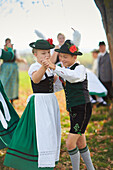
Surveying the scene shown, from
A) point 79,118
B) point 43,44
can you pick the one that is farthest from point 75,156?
point 43,44

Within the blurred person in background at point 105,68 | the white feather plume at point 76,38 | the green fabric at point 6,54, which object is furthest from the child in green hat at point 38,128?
the blurred person in background at point 105,68

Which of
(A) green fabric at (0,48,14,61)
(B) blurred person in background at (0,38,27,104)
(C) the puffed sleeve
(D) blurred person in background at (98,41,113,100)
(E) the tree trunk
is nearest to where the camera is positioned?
(C) the puffed sleeve

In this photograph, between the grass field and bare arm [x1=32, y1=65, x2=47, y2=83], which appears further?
the grass field

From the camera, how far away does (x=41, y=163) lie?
2.76m

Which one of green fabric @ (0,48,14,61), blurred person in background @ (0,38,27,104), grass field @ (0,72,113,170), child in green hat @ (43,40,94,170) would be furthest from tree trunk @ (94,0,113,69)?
blurred person in background @ (0,38,27,104)

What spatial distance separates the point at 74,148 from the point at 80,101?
1.80 feet

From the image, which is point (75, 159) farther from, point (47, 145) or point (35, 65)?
point (35, 65)

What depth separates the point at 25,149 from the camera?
2.78 m

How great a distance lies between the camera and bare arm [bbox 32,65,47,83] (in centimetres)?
272

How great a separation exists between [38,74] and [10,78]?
4525 mm

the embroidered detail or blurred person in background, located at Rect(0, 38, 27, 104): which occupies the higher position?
blurred person in background, located at Rect(0, 38, 27, 104)

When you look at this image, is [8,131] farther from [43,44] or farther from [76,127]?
[43,44]

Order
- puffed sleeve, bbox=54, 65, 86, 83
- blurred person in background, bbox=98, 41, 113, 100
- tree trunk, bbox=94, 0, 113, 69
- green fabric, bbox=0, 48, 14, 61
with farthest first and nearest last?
blurred person in background, bbox=98, 41, 113, 100, tree trunk, bbox=94, 0, 113, 69, green fabric, bbox=0, 48, 14, 61, puffed sleeve, bbox=54, 65, 86, 83

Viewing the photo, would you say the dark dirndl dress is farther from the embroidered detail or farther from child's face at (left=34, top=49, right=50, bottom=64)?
child's face at (left=34, top=49, right=50, bottom=64)
